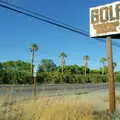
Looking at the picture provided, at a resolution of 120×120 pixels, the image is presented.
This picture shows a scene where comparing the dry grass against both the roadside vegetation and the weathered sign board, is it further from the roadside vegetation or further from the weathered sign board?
the roadside vegetation

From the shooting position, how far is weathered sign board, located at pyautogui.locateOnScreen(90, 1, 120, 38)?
12.4m

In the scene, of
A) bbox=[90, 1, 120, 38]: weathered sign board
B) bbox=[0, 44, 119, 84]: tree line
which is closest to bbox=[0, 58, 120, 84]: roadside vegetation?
bbox=[0, 44, 119, 84]: tree line

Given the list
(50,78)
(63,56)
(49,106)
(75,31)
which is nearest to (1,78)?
(50,78)

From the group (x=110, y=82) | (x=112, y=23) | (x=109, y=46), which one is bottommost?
(x=110, y=82)

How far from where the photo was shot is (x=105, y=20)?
12773 mm

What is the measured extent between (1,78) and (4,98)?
151 feet

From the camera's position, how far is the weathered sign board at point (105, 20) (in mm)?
12430

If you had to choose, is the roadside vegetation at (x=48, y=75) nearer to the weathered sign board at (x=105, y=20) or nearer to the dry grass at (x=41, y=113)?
the weathered sign board at (x=105, y=20)

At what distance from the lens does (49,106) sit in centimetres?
1016

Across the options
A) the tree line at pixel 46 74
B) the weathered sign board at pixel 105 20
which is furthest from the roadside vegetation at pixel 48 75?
the weathered sign board at pixel 105 20

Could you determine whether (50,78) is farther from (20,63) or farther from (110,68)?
(110,68)

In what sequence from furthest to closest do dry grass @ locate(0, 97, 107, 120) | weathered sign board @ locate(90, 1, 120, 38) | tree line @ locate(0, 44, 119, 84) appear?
tree line @ locate(0, 44, 119, 84)
weathered sign board @ locate(90, 1, 120, 38)
dry grass @ locate(0, 97, 107, 120)

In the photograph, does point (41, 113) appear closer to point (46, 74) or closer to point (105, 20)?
point (105, 20)

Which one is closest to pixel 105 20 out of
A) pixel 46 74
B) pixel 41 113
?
pixel 41 113
